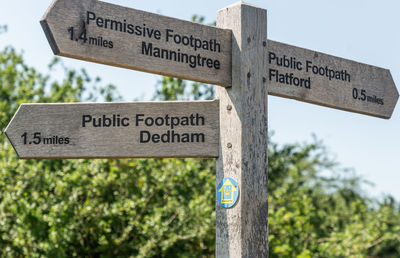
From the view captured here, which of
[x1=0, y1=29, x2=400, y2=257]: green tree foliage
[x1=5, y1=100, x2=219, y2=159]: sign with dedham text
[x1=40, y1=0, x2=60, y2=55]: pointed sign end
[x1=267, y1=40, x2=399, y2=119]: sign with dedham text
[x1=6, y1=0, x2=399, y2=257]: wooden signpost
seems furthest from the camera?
[x1=0, y1=29, x2=400, y2=257]: green tree foliage

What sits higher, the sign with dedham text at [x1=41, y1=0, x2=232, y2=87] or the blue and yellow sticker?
the sign with dedham text at [x1=41, y1=0, x2=232, y2=87]

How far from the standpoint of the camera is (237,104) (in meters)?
2.52

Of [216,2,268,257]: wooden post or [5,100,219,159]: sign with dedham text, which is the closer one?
[216,2,268,257]: wooden post

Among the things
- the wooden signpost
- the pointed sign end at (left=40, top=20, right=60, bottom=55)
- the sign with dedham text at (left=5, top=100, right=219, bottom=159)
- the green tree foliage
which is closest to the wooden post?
the wooden signpost

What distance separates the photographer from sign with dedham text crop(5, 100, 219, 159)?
8.55ft

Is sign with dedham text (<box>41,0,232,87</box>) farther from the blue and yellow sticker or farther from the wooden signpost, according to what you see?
the blue and yellow sticker

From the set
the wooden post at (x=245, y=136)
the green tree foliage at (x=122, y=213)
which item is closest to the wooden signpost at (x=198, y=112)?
the wooden post at (x=245, y=136)

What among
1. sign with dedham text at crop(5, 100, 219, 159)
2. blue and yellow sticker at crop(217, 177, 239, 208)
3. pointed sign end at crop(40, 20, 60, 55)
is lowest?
blue and yellow sticker at crop(217, 177, 239, 208)

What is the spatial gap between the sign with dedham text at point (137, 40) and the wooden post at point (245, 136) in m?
0.07

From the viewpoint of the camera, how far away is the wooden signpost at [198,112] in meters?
2.42

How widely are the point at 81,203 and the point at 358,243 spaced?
3.12 metres

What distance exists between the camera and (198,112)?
2.62 m

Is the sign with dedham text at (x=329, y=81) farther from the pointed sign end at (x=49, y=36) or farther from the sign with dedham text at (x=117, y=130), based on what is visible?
the pointed sign end at (x=49, y=36)

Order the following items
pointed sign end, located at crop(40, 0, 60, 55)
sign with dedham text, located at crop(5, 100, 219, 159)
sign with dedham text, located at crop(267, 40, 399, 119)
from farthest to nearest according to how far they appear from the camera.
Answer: sign with dedham text, located at crop(267, 40, 399, 119), sign with dedham text, located at crop(5, 100, 219, 159), pointed sign end, located at crop(40, 0, 60, 55)
